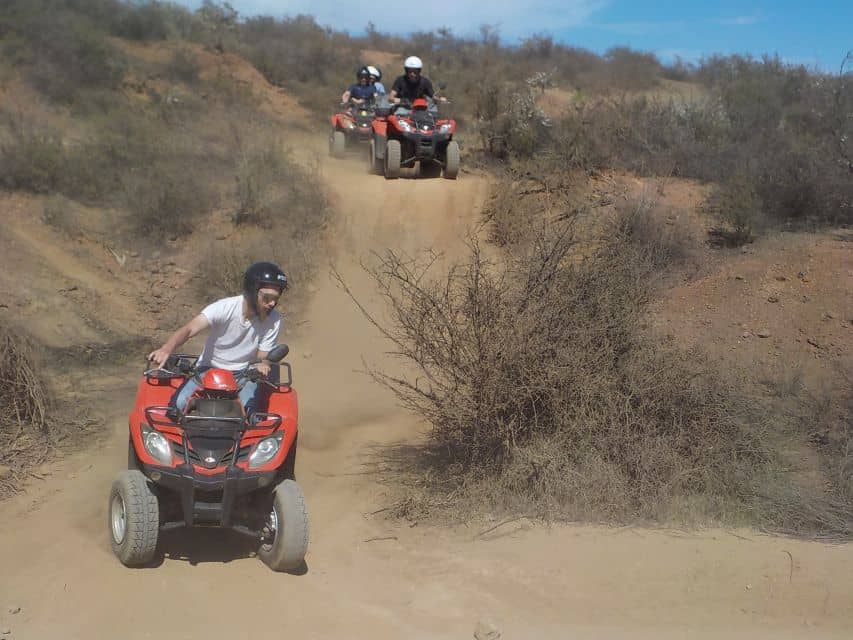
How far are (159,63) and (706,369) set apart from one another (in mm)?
16421

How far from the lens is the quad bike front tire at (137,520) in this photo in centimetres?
453

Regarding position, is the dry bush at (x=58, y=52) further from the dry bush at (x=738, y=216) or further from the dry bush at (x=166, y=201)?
the dry bush at (x=738, y=216)

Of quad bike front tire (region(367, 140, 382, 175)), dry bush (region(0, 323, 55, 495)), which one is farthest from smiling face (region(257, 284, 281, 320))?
quad bike front tire (region(367, 140, 382, 175))

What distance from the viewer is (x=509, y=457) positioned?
6074mm

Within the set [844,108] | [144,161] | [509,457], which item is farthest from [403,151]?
[509,457]

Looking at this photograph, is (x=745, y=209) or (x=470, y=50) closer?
(x=745, y=209)

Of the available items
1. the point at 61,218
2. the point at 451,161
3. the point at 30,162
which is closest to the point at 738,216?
the point at 451,161

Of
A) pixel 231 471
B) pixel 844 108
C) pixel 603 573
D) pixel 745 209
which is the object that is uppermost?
pixel 844 108

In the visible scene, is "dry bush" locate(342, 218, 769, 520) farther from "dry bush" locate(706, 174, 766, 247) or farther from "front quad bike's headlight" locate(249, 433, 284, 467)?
"dry bush" locate(706, 174, 766, 247)

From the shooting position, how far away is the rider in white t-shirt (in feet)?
16.7

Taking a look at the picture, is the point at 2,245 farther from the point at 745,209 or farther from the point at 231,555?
the point at 745,209

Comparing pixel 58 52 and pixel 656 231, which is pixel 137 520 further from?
pixel 58 52

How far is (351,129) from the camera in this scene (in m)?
14.7

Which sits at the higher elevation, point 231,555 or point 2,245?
point 2,245
